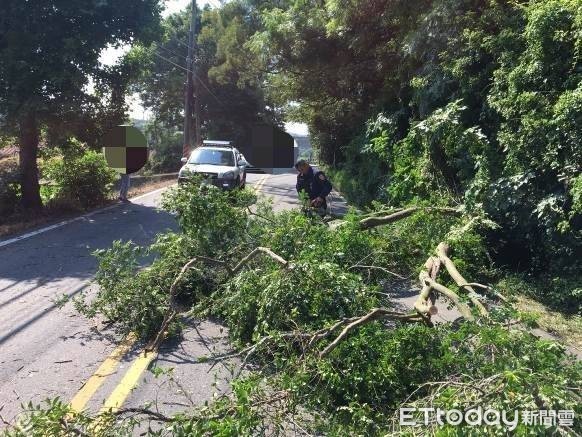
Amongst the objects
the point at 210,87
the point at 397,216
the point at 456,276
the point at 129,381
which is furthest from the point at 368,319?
the point at 210,87

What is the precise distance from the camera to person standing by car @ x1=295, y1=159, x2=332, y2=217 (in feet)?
28.5

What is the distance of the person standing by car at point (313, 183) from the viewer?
28.5ft

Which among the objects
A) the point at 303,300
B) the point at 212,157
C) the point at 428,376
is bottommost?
the point at 428,376

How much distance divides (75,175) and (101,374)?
11.7 metres

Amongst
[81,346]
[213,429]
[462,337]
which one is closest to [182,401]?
[213,429]

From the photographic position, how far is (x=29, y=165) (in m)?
13.6

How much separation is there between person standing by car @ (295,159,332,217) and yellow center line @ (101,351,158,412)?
4.30 metres

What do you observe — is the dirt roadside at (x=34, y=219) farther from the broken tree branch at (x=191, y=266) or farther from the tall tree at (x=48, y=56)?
the broken tree branch at (x=191, y=266)

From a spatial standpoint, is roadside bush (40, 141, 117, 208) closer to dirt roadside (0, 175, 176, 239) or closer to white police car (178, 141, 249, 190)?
dirt roadside (0, 175, 176, 239)

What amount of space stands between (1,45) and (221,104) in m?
30.1

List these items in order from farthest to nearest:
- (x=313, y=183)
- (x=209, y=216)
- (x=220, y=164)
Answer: (x=220, y=164), (x=313, y=183), (x=209, y=216)

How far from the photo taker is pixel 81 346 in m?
5.07

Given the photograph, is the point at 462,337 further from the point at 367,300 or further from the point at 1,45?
the point at 1,45

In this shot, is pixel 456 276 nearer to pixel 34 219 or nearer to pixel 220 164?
pixel 34 219
